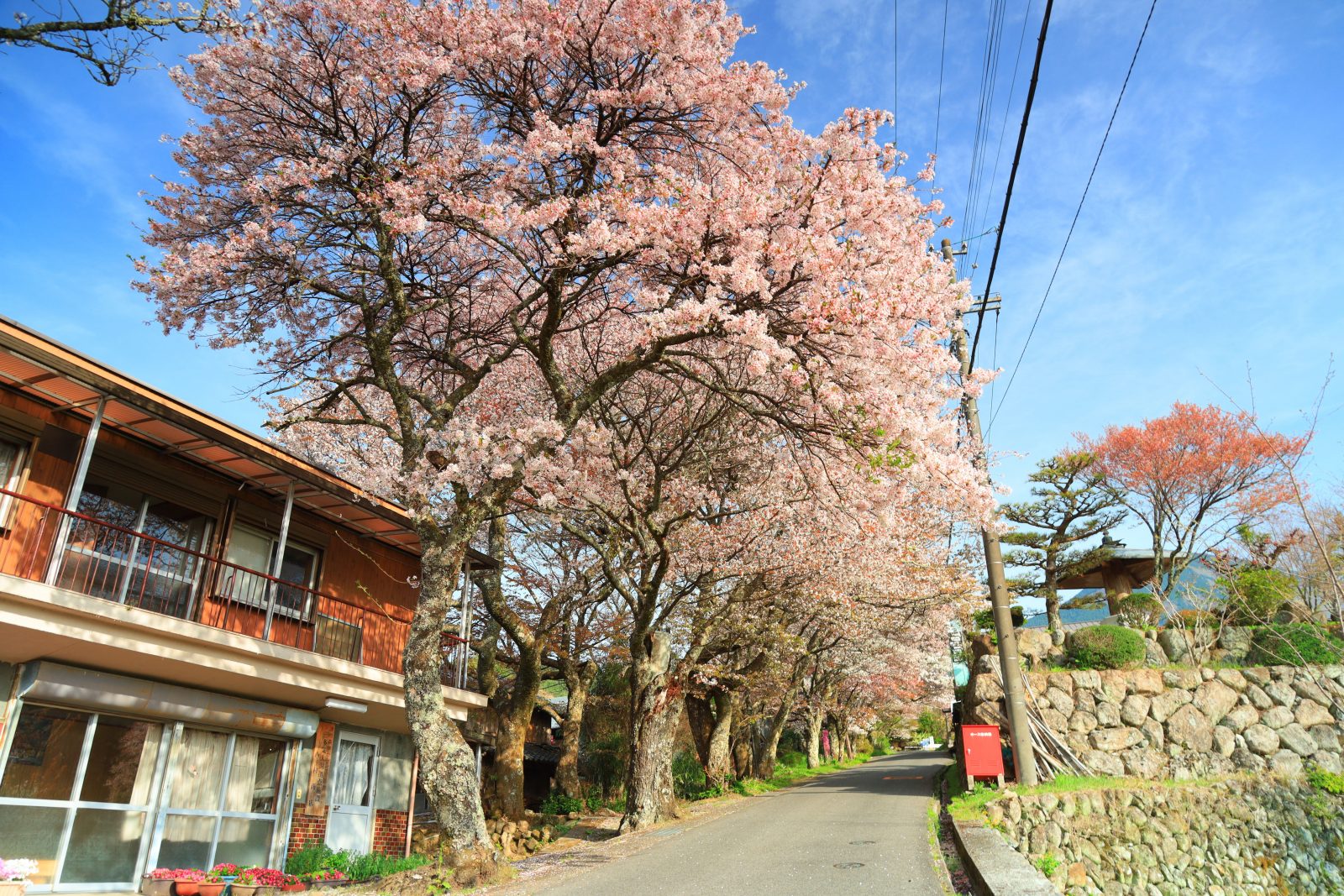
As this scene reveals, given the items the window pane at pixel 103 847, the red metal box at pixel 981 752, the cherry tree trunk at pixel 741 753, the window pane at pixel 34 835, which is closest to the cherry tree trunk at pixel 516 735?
the window pane at pixel 103 847

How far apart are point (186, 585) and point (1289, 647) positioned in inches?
848

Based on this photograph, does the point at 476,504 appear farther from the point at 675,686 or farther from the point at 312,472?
the point at 675,686

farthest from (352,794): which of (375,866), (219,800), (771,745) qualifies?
(771,745)

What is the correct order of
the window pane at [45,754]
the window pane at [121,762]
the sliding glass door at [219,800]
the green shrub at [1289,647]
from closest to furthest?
the window pane at [45,754]
the window pane at [121,762]
the sliding glass door at [219,800]
the green shrub at [1289,647]

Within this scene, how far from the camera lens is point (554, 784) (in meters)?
20.5

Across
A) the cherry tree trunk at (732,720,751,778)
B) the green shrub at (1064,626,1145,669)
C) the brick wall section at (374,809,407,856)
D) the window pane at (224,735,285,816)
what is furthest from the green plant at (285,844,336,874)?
the green shrub at (1064,626,1145,669)

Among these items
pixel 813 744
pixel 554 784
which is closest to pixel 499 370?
pixel 554 784

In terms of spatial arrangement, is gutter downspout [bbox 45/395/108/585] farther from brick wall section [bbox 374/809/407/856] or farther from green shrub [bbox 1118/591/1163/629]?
green shrub [bbox 1118/591/1163/629]

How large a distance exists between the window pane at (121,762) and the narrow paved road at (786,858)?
6.05m

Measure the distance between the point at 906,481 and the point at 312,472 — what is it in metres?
9.06

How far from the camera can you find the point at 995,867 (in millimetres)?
7781

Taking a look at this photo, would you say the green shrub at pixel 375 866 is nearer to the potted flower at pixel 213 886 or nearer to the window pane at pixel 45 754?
the potted flower at pixel 213 886

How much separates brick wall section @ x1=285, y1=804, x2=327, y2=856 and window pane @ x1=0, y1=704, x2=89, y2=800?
145 inches

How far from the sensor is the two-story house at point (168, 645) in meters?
8.97
